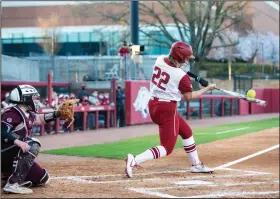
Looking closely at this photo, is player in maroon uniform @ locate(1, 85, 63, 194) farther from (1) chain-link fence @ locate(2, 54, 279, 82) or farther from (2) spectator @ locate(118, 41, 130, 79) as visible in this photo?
(2) spectator @ locate(118, 41, 130, 79)

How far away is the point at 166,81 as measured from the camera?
24.6 ft


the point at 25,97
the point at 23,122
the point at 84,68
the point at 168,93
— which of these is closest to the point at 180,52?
the point at 168,93

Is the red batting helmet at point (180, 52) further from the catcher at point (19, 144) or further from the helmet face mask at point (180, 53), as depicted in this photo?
the catcher at point (19, 144)

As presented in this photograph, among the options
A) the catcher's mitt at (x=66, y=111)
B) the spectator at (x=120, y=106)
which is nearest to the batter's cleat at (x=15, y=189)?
the catcher's mitt at (x=66, y=111)

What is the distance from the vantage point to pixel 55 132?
17.6 metres

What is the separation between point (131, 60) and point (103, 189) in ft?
53.3

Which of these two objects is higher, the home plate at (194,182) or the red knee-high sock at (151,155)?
the red knee-high sock at (151,155)

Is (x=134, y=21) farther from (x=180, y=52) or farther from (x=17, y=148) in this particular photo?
(x=17, y=148)

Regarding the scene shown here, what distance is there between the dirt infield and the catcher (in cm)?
21

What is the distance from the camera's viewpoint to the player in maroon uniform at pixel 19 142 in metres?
6.32

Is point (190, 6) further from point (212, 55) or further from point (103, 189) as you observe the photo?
point (103, 189)

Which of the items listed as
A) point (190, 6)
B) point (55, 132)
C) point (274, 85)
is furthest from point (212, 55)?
point (55, 132)

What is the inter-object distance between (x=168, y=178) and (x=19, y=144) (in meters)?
2.22

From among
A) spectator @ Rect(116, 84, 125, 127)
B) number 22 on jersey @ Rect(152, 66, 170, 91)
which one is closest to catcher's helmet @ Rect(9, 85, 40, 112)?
number 22 on jersey @ Rect(152, 66, 170, 91)
